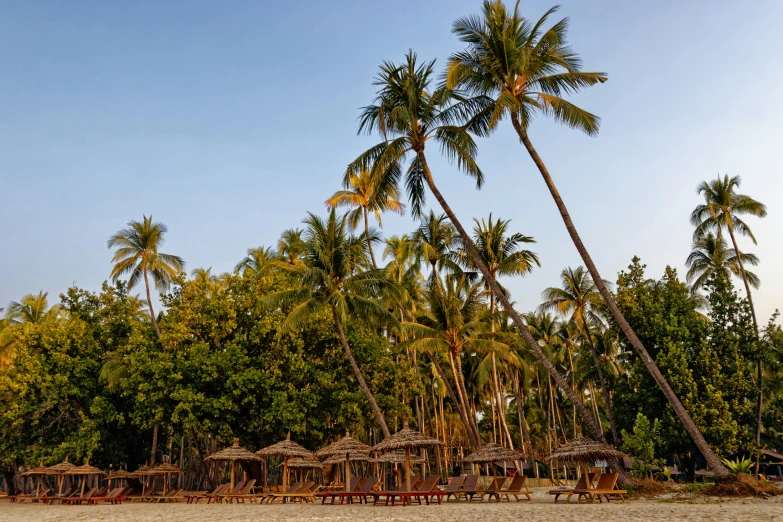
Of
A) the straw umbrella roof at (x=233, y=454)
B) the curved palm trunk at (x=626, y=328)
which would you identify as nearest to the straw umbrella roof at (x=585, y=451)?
the curved palm trunk at (x=626, y=328)

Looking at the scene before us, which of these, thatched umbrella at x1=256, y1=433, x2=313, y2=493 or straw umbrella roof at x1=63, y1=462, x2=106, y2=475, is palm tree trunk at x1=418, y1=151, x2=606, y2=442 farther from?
straw umbrella roof at x1=63, y1=462, x2=106, y2=475

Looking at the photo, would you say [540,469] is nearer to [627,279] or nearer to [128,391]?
[627,279]

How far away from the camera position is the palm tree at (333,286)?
74.9 ft

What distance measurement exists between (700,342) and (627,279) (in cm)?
423

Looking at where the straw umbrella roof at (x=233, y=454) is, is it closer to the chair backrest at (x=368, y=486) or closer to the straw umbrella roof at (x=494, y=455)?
the chair backrest at (x=368, y=486)

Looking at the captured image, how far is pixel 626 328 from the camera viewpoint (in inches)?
674

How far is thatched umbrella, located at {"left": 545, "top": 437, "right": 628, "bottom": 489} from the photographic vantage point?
713 inches

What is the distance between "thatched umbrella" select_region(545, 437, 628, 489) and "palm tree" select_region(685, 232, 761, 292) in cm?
1621

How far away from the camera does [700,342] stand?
24.9 meters

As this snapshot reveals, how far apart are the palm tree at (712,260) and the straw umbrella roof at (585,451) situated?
16207 millimetres

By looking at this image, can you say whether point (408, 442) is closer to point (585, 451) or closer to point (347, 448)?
point (347, 448)

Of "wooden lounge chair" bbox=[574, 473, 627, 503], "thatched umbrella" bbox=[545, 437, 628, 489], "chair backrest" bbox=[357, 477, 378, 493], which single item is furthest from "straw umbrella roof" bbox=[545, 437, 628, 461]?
"chair backrest" bbox=[357, 477, 378, 493]

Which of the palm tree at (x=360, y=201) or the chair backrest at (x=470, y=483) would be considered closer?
the chair backrest at (x=470, y=483)

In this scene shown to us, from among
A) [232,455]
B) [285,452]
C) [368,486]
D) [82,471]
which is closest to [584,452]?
[368,486]
